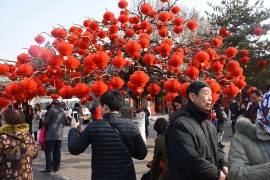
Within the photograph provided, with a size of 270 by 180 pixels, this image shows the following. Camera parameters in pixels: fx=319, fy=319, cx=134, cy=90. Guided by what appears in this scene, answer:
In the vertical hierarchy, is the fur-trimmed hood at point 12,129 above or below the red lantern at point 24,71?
below

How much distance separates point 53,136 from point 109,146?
450 centimetres

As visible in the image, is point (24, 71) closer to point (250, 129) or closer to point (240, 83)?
point (240, 83)

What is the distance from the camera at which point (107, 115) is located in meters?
3.63

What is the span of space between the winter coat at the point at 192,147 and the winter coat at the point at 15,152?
2.37 m

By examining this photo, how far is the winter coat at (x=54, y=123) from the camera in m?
7.66

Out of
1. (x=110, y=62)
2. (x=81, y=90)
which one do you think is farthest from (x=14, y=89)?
(x=110, y=62)

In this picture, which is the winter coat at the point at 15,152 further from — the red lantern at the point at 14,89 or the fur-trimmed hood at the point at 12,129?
the red lantern at the point at 14,89

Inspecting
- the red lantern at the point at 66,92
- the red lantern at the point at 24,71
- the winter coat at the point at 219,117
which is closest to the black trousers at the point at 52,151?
the red lantern at the point at 66,92

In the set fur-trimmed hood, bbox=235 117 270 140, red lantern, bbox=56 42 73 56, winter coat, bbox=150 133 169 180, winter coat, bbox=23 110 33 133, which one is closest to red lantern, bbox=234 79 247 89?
red lantern, bbox=56 42 73 56

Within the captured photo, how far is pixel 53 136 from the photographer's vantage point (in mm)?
7660

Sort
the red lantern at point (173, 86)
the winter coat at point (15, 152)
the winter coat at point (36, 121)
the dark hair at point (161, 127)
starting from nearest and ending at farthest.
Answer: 1. the dark hair at point (161, 127)
2. the winter coat at point (15, 152)
3. the red lantern at point (173, 86)
4. the winter coat at point (36, 121)

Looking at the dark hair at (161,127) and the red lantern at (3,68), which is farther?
the red lantern at (3,68)

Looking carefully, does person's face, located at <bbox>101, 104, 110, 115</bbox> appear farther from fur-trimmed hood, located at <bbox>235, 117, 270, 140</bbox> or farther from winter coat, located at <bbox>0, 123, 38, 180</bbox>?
fur-trimmed hood, located at <bbox>235, 117, 270, 140</bbox>

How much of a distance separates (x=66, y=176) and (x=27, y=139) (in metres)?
3.28
